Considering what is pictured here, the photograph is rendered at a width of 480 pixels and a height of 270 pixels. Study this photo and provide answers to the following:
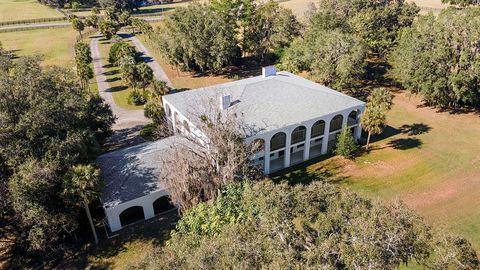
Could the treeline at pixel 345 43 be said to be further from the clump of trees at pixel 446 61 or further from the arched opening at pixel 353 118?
the arched opening at pixel 353 118

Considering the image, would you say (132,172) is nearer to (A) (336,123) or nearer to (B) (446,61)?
(A) (336,123)

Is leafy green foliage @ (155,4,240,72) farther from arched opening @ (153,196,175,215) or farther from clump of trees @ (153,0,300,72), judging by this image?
arched opening @ (153,196,175,215)

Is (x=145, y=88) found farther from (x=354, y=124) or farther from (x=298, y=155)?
(x=354, y=124)

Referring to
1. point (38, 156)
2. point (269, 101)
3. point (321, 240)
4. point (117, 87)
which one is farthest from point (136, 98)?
point (321, 240)

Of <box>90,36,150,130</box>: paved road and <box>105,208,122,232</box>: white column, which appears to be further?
<box>90,36,150,130</box>: paved road

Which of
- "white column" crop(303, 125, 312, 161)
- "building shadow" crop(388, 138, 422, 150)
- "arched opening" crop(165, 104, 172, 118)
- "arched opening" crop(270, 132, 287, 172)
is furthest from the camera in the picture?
"arched opening" crop(165, 104, 172, 118)

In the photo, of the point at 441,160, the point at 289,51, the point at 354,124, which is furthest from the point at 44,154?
the point at 289,51

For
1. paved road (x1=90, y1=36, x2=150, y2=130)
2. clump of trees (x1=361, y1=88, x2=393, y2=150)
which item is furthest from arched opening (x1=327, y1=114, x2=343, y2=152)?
paved road (x1=90, y1=36, x2=150, y2=130)

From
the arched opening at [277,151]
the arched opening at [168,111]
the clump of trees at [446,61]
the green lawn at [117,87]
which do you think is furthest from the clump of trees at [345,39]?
the green lawn at [117,87]
